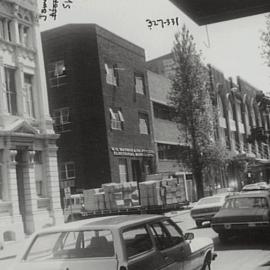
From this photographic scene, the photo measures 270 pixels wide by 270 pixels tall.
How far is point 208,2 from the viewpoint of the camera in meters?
4.30

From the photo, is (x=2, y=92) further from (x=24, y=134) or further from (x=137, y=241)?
(x=137, y=241)

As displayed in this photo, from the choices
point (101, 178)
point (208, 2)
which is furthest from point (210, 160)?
point (208, 2)

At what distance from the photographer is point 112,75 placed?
39.2 meters

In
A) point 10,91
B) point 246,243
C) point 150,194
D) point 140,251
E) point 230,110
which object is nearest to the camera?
point 140,251

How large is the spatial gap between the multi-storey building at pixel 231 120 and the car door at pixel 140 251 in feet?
122

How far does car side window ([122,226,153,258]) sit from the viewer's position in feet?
22.0

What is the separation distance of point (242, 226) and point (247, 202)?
126cm

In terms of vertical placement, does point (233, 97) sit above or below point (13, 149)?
above

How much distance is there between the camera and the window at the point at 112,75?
3841 cm

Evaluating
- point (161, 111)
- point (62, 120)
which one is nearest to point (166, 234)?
point (62, 120)

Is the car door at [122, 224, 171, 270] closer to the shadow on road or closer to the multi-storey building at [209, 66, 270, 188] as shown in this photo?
the shadow on road

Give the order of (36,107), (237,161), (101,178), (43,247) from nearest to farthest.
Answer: (43,247) → (36,107) → (101,178) → (237,161)

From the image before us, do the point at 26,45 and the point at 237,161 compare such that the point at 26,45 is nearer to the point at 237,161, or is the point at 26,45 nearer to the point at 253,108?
the point at 237,161

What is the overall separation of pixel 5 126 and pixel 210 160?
1796cm
